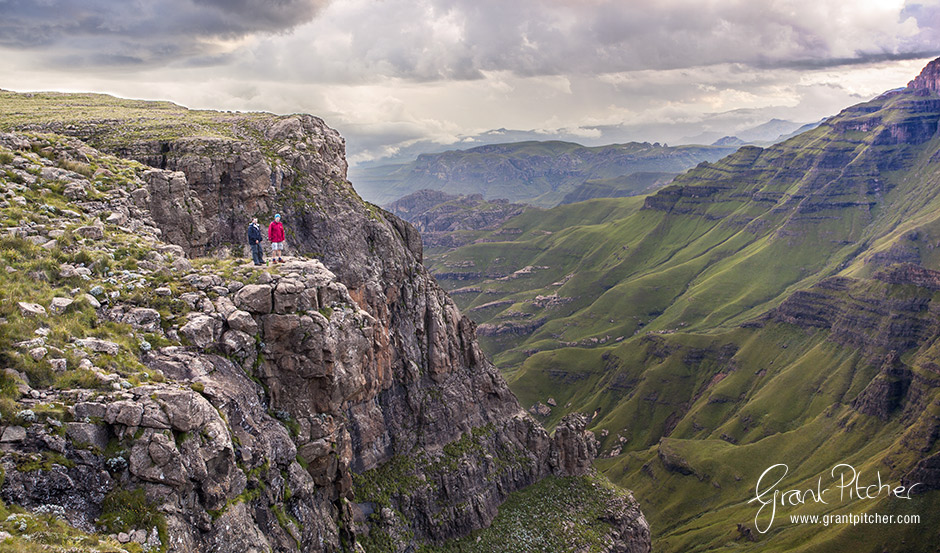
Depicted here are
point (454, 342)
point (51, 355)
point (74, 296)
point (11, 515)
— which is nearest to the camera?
point (11, 515)

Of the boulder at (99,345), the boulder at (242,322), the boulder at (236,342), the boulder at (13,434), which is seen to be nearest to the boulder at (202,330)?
the boulder at (236,342)

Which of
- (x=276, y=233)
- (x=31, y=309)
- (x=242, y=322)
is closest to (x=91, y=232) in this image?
(x=31, y=309)

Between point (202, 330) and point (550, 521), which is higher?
point (202, 330)

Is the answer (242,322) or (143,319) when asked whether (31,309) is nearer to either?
(143,319)

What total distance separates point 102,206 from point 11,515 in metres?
29.5

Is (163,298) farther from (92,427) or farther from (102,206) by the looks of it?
(102,206)

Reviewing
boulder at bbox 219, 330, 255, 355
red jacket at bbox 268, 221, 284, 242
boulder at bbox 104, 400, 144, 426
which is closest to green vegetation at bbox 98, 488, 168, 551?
boulder at bbox 104, 400, 144, 426

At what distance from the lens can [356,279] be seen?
297 feet

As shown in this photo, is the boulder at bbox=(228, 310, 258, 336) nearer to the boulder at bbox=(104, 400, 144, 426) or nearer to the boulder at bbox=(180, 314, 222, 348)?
the boulder at bbox=(180, 314, 222, 348)

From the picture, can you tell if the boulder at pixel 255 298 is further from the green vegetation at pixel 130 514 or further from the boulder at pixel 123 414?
the green vegetation at pixel 130 514

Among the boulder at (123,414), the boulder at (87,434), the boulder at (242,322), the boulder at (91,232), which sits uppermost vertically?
the boulder at (91,232)

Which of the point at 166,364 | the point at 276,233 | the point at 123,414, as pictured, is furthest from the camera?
the point at 276,233

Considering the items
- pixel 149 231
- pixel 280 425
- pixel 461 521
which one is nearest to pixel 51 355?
pixel 280 425

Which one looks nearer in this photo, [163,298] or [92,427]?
[92,427]
